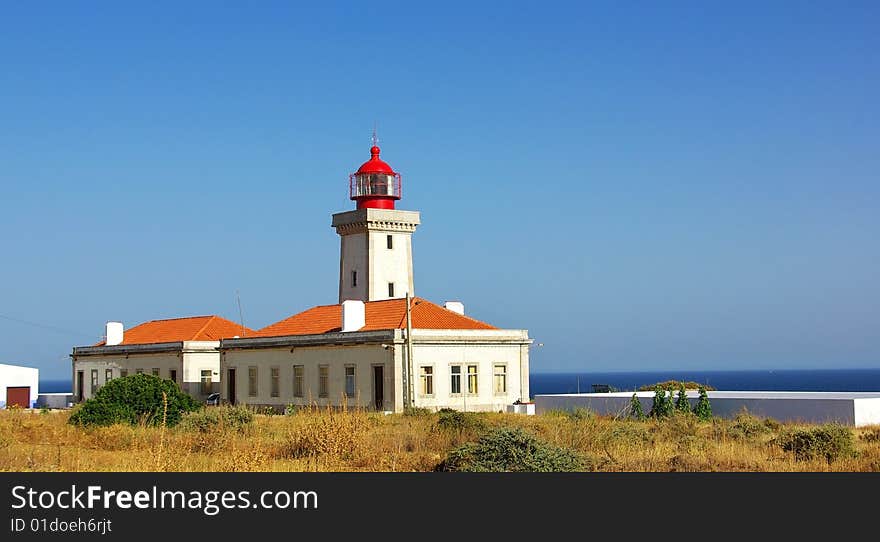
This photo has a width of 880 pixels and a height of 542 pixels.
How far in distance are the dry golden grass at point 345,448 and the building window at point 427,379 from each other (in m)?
14.9

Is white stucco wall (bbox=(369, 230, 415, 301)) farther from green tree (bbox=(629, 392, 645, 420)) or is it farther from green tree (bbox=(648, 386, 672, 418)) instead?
green tree (bbox=(648, 386, 672, 418))

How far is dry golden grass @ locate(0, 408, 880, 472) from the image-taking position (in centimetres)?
1530

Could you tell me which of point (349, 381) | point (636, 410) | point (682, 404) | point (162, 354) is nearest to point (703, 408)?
point (682, 404)

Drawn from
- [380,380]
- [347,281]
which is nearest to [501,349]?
[380,380]

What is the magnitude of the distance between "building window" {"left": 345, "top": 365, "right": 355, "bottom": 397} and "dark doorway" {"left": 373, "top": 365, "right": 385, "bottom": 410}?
1.29m

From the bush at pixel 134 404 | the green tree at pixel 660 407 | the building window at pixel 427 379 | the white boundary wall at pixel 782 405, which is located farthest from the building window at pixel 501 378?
the bush at pixel 134 404

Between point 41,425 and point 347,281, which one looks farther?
point 347,281

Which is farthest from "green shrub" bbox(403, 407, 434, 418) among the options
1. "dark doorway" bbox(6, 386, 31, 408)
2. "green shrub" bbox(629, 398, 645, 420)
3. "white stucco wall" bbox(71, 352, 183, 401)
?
"dark doorway" bbox(6, 386, 31, 408)

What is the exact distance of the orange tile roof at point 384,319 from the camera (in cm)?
4141

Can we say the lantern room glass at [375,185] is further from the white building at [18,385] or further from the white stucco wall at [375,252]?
the white building at [18,385]
